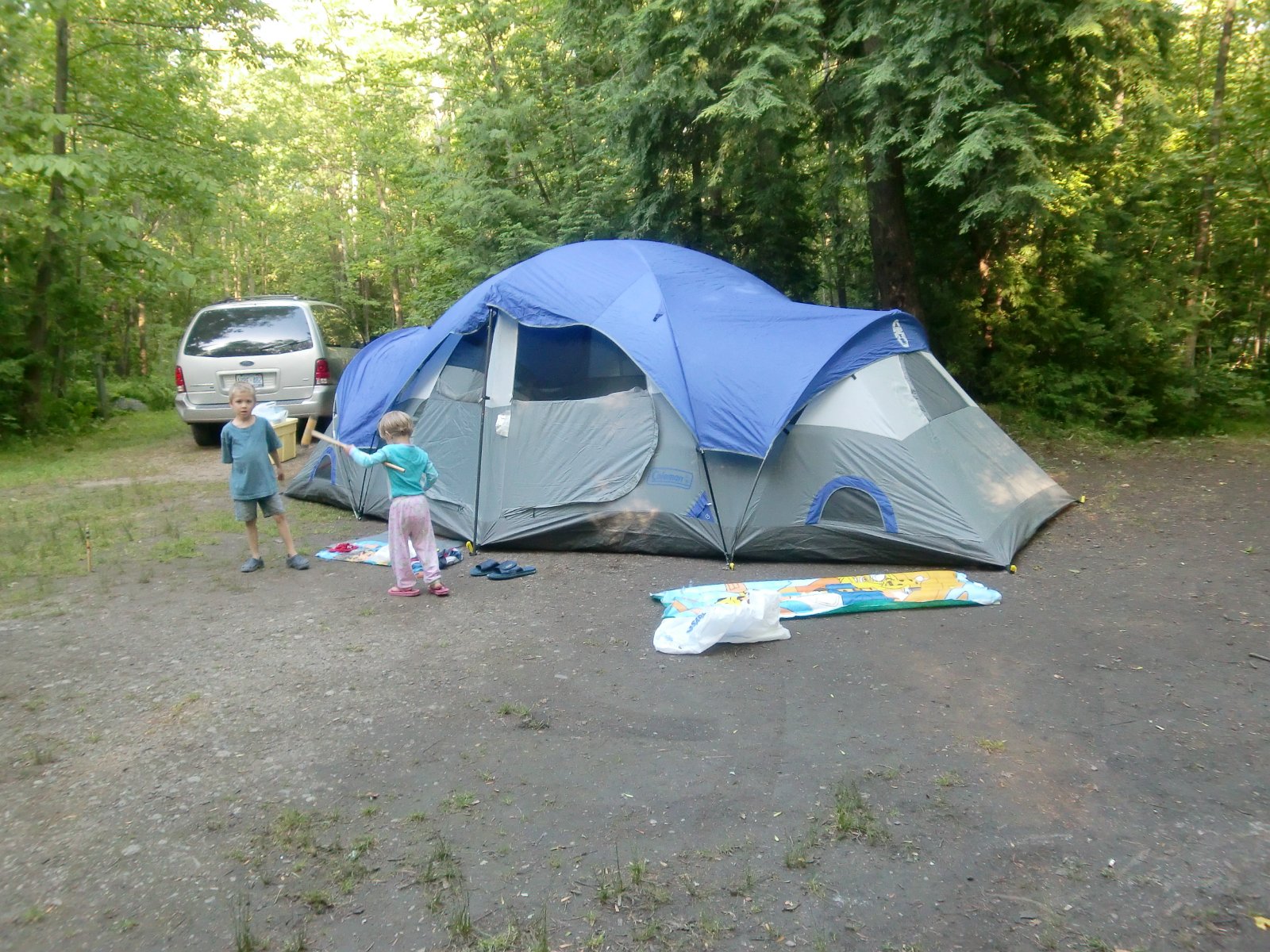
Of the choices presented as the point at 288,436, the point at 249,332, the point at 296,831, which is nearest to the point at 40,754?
the point at 296,831

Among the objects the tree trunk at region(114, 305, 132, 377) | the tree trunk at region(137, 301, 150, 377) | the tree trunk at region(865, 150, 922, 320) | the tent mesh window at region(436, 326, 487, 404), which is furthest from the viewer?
the tree trunk at region(137, 301, 150, 377)

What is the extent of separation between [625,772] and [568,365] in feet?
14.7

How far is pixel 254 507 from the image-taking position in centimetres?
701

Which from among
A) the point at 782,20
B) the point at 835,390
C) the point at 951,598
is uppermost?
the point at 782,20

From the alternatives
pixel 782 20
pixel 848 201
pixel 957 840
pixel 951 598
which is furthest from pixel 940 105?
pixel 957 840

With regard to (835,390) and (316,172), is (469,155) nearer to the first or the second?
(835,390)

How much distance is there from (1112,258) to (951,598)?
7966 millimetres

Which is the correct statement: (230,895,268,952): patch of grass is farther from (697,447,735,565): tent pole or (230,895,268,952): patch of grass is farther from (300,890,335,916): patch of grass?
(697,447,735,565): tent pole

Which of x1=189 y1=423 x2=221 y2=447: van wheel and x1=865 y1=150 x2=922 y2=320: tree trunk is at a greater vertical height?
x1=865 y1=150 x2=922 y2=320: tree trunk

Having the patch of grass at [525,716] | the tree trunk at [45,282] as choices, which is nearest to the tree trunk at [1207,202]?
the patch of grass at [525,716]

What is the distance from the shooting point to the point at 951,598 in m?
5.89

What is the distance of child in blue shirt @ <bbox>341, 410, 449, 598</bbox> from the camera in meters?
6.27

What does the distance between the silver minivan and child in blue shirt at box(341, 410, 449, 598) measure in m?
5.59

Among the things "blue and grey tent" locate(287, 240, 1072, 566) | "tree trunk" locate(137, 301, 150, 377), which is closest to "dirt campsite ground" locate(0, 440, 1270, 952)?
"blue and grey tent" locate(287, 240, 1072, 566)
